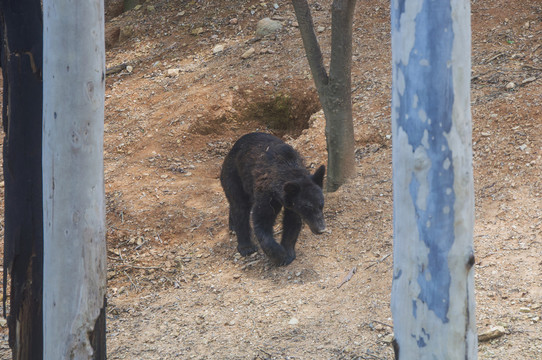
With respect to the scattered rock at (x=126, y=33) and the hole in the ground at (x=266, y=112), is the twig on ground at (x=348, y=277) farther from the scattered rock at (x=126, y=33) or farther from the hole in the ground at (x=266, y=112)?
the scattered rock at (x=126, y=33)

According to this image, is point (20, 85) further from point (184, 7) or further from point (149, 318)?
point (184, 7)

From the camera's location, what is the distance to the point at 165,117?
10875 millimetres

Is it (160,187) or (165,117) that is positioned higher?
(165,117)

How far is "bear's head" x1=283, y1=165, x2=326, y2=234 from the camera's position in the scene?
22.9ft

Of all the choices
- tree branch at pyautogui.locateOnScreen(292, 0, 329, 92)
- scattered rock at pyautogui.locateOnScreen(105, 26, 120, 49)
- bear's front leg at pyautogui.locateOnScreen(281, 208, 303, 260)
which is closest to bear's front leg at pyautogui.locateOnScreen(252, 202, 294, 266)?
bear's front leg at pyautogui.locateOnScreen(281, 208, 303, 260)

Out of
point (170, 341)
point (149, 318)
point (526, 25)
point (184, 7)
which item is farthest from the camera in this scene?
point (184, 7)

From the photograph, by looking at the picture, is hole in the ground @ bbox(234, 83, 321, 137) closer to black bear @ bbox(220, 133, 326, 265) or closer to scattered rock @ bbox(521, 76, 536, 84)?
black bear @ bbox(220, 133, 326, 265)

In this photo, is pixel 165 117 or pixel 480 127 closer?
pixel 480 127

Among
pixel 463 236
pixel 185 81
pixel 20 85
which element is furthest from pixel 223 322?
pixel 185 81

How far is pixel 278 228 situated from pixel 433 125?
5.29 meters

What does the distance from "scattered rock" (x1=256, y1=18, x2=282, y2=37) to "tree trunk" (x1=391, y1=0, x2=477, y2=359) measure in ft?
32.0

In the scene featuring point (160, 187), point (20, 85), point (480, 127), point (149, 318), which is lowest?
point (149, 318)

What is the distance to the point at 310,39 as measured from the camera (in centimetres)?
788

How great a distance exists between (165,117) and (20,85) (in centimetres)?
634
